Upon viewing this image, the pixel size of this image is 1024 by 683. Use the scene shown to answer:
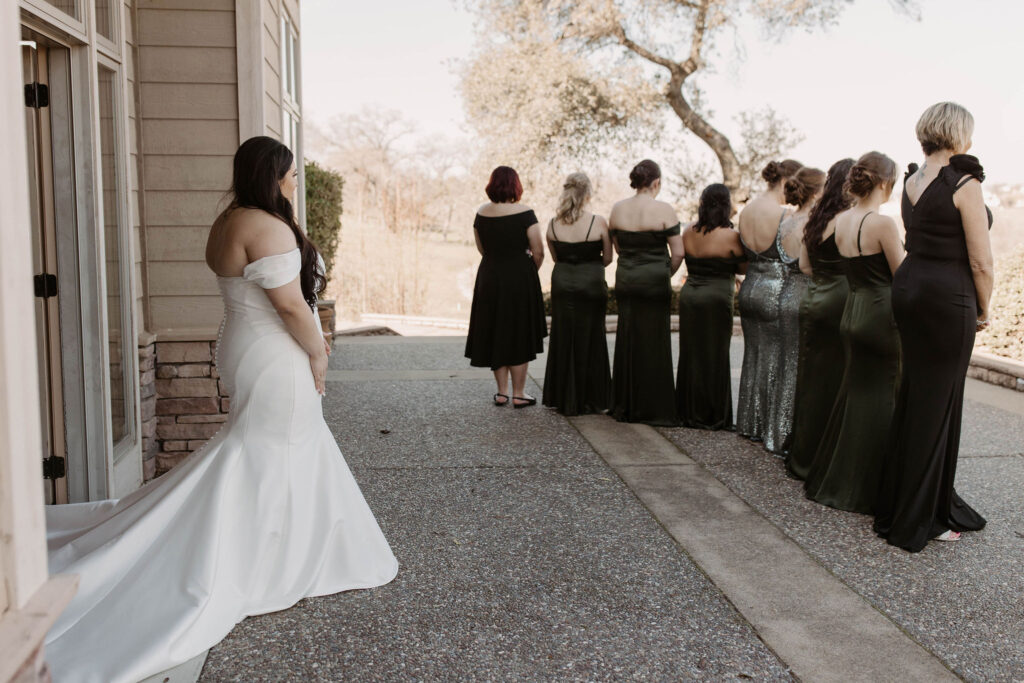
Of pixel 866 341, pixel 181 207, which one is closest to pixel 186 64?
pixel 181 207

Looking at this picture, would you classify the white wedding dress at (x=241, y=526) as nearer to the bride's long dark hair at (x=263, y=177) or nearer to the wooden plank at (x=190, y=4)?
the bride's long dark hair at (x=263, y=177)

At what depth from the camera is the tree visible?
596 inches

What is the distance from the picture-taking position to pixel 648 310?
6.57m

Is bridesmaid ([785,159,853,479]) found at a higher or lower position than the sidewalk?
higher

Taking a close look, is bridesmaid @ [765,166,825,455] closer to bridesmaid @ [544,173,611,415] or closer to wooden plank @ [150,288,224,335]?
bridesmaid @ [544,173,611,415]

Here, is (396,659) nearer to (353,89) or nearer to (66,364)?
(66,364)

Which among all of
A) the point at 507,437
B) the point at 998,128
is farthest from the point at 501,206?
the point at 998,128

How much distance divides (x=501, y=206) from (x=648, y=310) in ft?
4.52

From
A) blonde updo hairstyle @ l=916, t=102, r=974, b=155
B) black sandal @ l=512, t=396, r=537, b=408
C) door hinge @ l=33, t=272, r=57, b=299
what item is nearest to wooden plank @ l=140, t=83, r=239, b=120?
door hinge @ l=33, t=272, r=57, b=299

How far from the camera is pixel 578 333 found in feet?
22.6

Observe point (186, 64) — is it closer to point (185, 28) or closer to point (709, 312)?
point (185, 28)

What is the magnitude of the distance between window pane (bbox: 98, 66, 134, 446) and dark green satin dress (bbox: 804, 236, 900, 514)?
12.4ft

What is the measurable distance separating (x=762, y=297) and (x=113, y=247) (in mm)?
4020

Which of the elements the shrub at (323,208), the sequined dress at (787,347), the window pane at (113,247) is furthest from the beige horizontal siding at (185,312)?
the shrub at (323,208)
